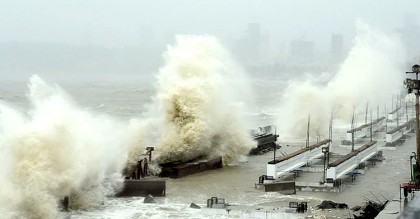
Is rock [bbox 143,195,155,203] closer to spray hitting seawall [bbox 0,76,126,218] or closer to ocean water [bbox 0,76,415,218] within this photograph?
ocean water [bbox 0,76,415,218]

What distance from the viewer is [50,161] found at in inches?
632

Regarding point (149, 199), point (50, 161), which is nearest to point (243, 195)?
point (149, 199)

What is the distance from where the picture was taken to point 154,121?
25250 millimetres

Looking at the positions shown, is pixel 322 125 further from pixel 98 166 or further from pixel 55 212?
pixel 55 212

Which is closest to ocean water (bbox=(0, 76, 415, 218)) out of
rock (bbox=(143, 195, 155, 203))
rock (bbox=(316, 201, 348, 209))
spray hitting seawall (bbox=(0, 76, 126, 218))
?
rock (bbox=(143, 195, 155, 203))

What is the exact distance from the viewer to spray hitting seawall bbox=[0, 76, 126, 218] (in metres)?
14.8

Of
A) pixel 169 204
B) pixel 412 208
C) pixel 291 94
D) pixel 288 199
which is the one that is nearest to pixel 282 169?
pixel 288 199

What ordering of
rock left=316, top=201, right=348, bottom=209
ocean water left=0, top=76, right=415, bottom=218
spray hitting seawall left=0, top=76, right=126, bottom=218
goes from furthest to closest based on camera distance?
rock left=316, top=201, right=348, bottom=209, ocean water left=0, top=76, right=415, bottom=218, spray hitting seawall left=0, top=76, right=126, bottom=218

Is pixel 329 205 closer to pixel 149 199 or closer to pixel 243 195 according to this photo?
pixel 243 195

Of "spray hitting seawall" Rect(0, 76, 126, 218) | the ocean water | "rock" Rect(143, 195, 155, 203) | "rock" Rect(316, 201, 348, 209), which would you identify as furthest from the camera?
"rock" Rect(143, 195, 155, 203)

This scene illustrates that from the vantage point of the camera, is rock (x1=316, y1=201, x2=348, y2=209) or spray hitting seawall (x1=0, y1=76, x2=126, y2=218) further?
rock (x1=316, y1=201, x2=348, y2=209)

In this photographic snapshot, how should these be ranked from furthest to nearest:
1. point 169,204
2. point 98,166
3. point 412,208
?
point 98,166 < point 169,204 < point 412,208

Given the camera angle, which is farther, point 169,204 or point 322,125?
point 322,125

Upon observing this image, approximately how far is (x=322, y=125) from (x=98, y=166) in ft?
73.5
